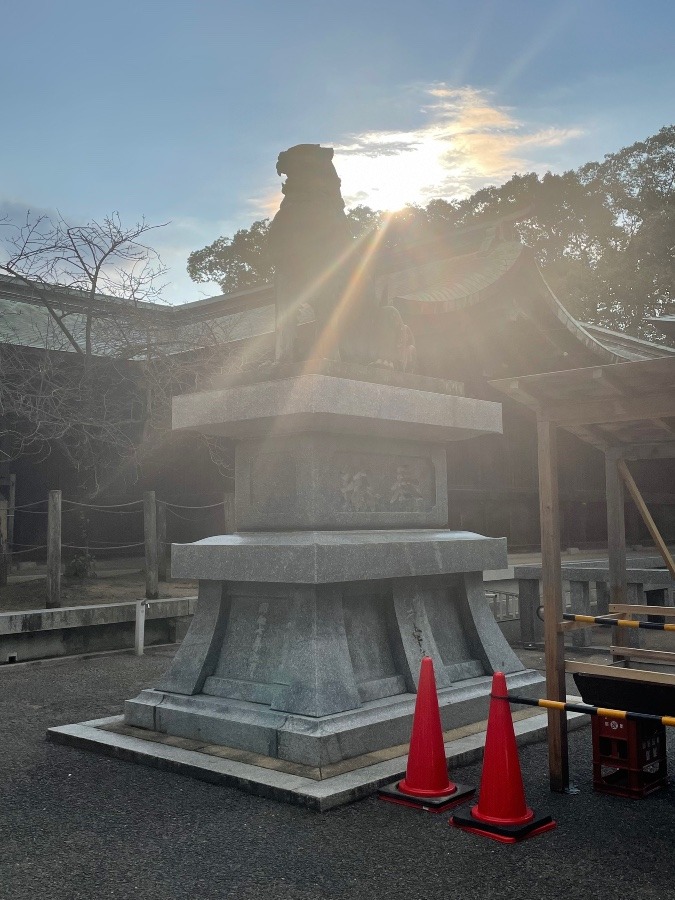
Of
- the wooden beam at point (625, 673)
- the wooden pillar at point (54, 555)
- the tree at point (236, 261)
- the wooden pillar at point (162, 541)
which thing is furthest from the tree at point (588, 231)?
the wooden beam at point (625, 673)

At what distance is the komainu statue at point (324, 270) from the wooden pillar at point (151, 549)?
6195 mm

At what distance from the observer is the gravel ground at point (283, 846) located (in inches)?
138

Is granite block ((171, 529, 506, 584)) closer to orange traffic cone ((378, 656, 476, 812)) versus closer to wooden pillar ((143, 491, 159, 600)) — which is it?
orange traffic cone ((378, 656, 476, 812))

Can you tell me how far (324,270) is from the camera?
6477mm

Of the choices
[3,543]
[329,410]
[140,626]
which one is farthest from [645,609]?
[3,543]

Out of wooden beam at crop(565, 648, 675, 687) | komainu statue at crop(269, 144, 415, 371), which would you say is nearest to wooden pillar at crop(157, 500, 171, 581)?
komainu statue at crop(269, 144, 415, 371)

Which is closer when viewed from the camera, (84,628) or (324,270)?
(324,270)

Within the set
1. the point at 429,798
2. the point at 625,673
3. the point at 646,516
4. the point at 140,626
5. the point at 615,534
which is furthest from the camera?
the point at 140,626

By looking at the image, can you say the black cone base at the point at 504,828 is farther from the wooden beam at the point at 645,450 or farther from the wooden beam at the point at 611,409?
the wooden beam at the point at 645,450

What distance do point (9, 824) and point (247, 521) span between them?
2.61m

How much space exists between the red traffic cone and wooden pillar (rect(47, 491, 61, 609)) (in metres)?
7.94

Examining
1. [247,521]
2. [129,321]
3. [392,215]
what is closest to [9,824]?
[247,521]

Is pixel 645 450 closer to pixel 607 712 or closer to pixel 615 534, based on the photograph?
pixel 615 534

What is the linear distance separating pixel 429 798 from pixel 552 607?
1390mm
